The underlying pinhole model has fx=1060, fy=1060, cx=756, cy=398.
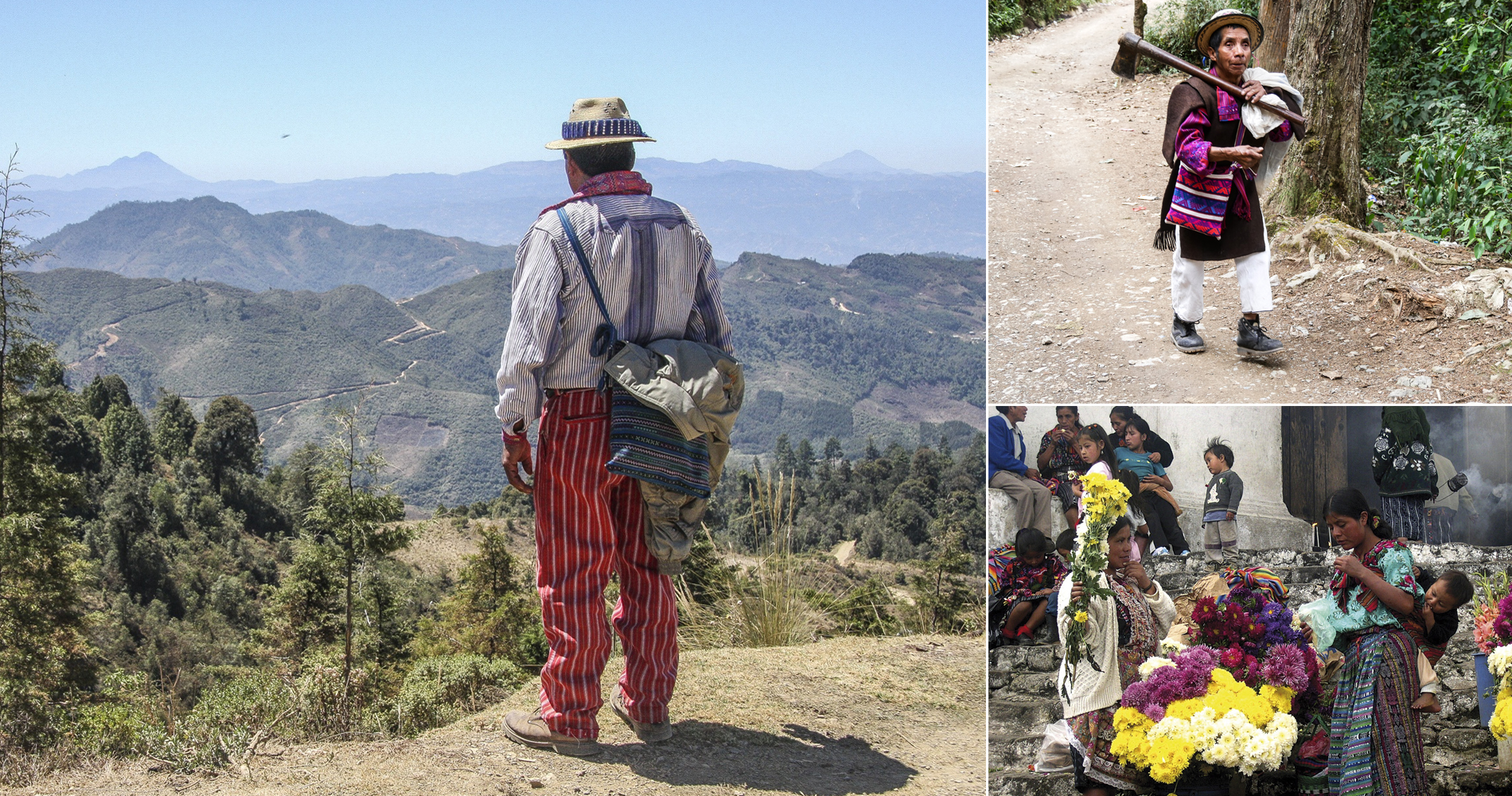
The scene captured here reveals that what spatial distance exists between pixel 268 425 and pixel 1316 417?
158m

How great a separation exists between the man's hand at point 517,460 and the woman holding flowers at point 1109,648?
1.83 metres

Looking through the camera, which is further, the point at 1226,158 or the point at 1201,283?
the point at 1201,283

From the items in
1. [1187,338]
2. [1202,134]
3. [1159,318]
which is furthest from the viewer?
[1159,318]

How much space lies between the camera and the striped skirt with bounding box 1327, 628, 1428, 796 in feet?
11.5

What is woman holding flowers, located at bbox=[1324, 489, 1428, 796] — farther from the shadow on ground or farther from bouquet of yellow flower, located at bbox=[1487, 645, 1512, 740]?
the shadow on ground

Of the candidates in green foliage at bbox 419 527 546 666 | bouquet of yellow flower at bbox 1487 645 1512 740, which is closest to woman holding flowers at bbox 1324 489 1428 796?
bouquet of yellow flower at bbox 1487 645 1512 740

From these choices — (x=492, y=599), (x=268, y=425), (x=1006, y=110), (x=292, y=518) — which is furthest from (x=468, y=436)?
(x=1006, y=110)

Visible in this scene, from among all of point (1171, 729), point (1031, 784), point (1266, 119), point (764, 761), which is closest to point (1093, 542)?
point (1171, 729)

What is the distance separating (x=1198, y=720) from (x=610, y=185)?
2.54 meters

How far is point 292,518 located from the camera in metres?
57.1

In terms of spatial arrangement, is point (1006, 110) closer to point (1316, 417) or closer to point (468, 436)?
point (1316, 417)

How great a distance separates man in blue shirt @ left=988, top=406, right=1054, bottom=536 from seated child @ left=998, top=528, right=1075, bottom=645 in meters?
0.05

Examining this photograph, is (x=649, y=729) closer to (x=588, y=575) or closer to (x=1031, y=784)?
(x=588, y=575)

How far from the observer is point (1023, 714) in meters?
3.98
